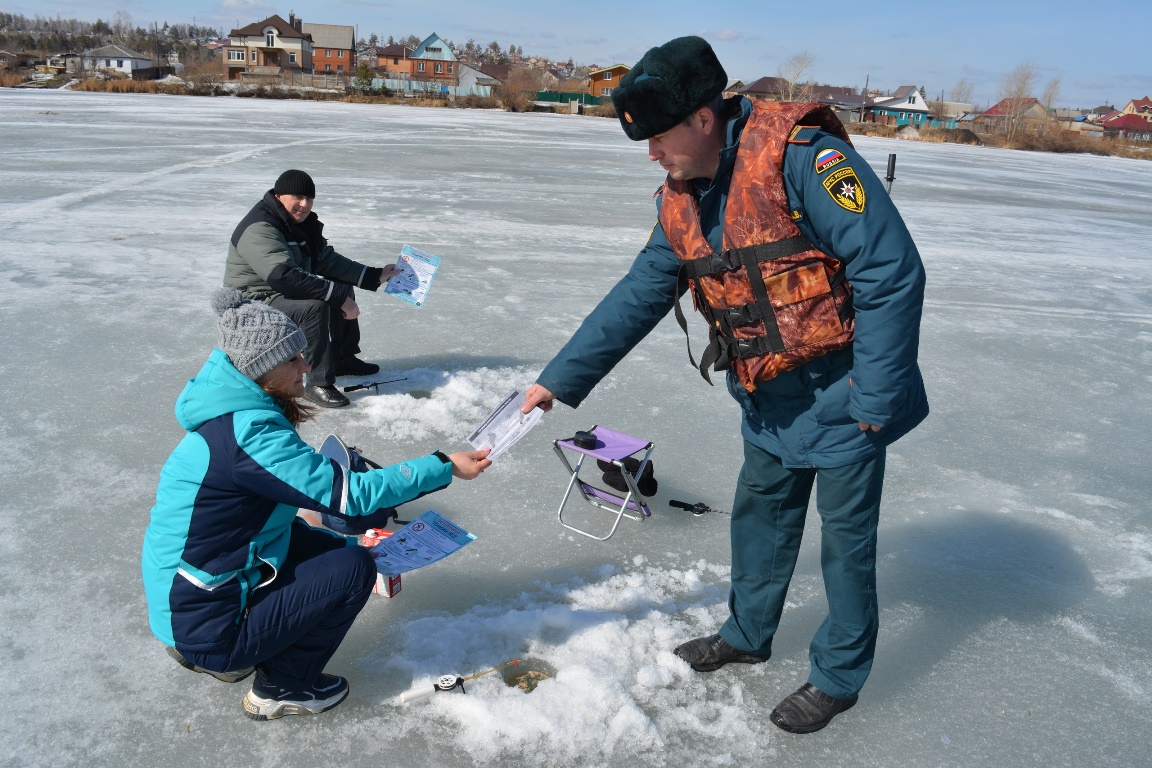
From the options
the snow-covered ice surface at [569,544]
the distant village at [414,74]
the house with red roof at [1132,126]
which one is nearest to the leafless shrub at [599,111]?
the distant village at [414,74]

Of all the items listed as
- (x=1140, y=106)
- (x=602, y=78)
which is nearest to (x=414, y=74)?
(x=602, y=78)

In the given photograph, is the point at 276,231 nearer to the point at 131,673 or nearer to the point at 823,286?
the point at 131,673

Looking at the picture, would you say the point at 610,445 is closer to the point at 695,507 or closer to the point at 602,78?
the point at 695,507

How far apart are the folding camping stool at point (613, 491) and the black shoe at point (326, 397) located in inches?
59.7

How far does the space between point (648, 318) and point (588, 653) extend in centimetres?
111

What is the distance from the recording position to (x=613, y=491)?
12.4ft

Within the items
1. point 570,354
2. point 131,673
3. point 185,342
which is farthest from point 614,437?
point 185,342

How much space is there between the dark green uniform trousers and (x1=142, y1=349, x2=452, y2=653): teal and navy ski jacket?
3.61ft

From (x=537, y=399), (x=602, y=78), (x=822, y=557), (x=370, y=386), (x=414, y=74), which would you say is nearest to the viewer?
(x=822, y=557)

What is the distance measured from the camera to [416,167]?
1408 centimetres

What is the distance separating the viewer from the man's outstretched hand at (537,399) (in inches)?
102

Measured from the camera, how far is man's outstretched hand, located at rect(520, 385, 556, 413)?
2580 mm

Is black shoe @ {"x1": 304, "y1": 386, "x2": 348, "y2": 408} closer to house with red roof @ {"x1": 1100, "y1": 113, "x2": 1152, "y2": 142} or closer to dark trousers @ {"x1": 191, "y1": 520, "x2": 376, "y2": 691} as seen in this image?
dark trousers @ {"x1": 191, "y1": 520, "x2": 376, "y2": 691}

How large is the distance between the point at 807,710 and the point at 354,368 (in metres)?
3.45
